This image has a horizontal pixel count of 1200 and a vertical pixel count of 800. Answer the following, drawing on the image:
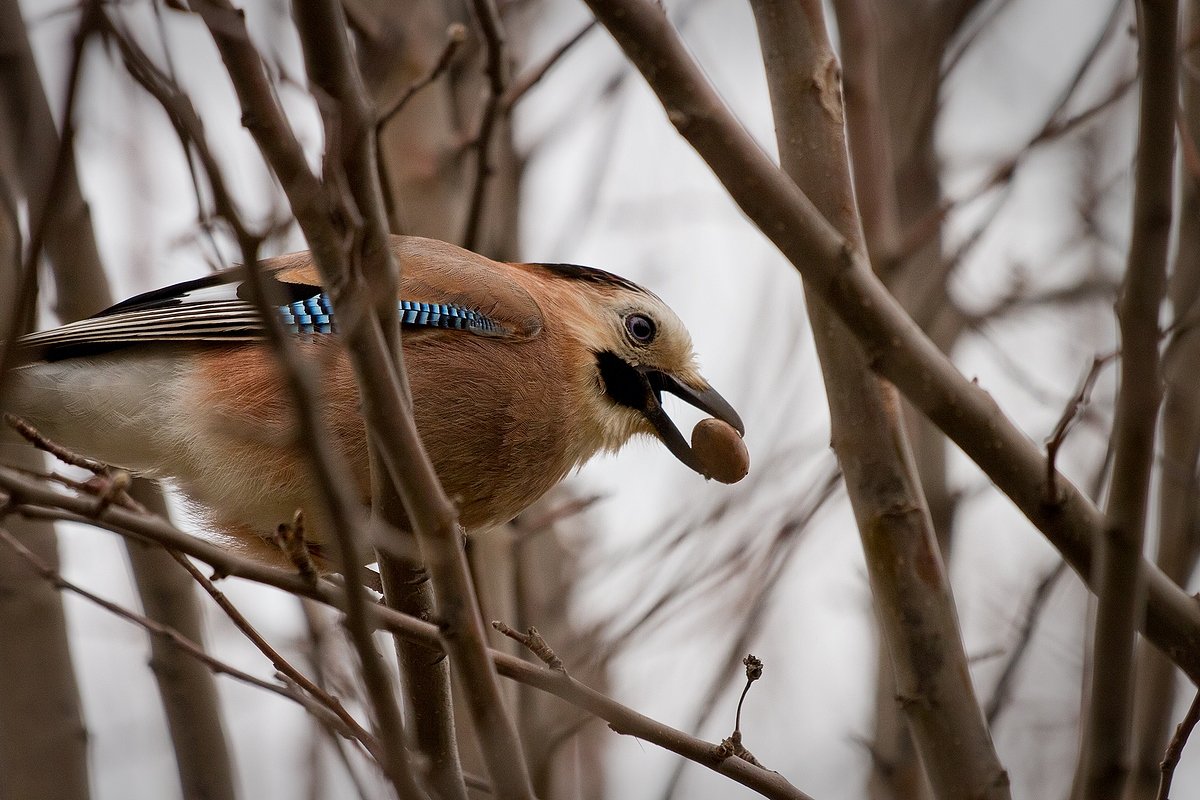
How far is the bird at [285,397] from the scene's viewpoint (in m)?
4.30

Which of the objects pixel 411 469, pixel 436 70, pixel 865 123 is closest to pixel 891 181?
pixel 865 123

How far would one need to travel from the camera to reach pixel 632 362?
518cm

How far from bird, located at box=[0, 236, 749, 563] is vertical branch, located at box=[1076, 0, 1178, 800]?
2.11 metres

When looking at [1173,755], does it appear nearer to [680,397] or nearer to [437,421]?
[437,421]

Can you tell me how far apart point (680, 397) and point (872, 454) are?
68.3 inches

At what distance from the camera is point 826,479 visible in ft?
16.5

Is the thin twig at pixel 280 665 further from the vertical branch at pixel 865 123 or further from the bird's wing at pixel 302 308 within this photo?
the vertical branch at pixel 865 123

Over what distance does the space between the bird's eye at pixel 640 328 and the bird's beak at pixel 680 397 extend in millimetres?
120

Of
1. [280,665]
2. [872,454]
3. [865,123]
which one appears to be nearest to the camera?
[280,665]

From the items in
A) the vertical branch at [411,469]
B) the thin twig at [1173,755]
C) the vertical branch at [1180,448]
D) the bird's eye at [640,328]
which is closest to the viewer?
the vertical branch at [411,469]

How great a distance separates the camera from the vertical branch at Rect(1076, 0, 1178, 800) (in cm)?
250

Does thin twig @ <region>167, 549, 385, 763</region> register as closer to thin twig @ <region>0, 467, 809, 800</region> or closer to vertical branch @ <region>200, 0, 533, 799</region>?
thin twig @ <region>0, 467, 809, 800</region>

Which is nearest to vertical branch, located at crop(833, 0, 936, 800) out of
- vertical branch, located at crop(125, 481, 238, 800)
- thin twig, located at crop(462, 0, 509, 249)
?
thin twig, located at crop(462, 0, 509, 249)

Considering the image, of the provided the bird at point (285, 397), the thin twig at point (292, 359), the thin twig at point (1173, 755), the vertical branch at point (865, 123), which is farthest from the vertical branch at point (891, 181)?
the thin twig at point (292, 359)
